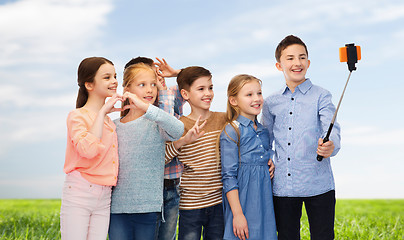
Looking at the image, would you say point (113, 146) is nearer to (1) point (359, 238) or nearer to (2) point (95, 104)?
(2) point (95, 104)

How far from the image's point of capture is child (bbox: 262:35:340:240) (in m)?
3.03

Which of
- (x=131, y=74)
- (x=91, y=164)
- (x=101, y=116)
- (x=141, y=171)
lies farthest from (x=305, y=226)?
(x=101, y=116)

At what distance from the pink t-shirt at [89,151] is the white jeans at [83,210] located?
0.05 metres

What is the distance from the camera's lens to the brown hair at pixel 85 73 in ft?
9.47

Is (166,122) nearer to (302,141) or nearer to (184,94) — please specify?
(184,94)

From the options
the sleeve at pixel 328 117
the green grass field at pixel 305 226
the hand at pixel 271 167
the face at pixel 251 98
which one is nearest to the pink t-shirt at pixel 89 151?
the face at pixel 251 98

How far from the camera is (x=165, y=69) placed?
142 inches

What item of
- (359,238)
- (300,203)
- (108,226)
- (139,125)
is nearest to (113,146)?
(139,125)

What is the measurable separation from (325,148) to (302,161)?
0.81ft

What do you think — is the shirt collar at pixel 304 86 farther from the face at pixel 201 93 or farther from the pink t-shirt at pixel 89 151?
the pink t-shirt at pixel 89 151

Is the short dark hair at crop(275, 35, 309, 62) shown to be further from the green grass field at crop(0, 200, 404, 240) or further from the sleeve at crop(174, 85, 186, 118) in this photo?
the green grass field at crop(0, 200, 404, 240)

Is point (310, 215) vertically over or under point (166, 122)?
under

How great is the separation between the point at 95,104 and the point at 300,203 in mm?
1660

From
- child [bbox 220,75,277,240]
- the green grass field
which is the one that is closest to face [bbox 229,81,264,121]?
child [bbox 220,75,277,240]
